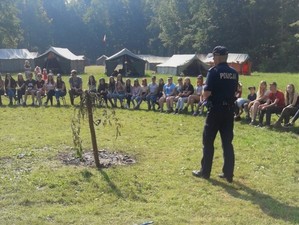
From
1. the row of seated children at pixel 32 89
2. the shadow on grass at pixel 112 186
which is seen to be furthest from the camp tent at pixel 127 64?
the shadow on grass at pixel 112 186

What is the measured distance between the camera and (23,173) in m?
6.14

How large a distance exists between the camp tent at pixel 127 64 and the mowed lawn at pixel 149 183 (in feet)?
83.7

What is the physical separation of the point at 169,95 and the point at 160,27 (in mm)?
55695

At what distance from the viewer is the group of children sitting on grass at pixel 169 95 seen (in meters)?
10.2

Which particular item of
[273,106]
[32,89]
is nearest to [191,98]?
[273,106]

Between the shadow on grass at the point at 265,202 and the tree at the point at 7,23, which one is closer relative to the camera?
the shadow on grass at the point at 265,202

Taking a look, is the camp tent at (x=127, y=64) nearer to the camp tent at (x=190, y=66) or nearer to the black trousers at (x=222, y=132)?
the camp tent at (x=190, y=66)

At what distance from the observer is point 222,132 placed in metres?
5.86

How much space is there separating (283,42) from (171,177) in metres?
47.0

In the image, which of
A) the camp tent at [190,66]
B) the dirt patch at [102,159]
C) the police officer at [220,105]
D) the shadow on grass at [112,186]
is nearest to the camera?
the shadow on grass at [112,186]

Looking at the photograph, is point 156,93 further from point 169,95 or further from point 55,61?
point 55,61

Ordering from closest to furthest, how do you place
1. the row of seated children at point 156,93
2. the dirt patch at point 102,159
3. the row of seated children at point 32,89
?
the dirt patch at point 102,159 < the row of seated children at point 156,93 < the row of seated children at point 32,89

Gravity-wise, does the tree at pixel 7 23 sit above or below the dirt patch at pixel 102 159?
above

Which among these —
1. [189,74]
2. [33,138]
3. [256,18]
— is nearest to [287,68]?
[256,18]
